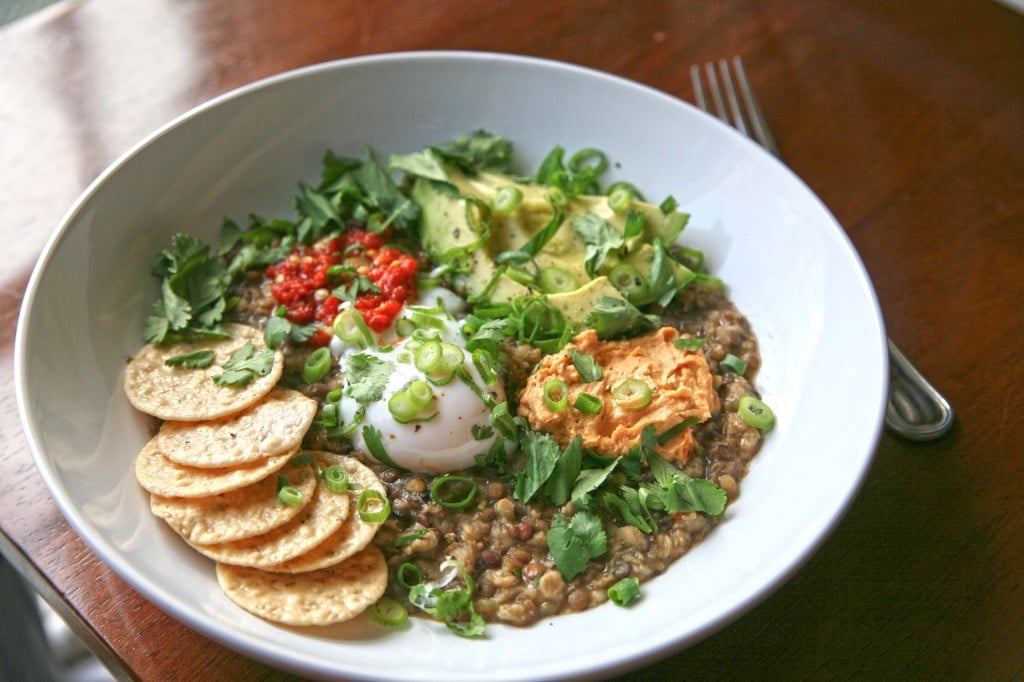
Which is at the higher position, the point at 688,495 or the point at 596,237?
the point at 596,237

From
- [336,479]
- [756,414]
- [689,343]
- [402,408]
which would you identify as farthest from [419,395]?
[756,414]

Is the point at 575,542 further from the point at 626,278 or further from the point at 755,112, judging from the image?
the point at 755,112

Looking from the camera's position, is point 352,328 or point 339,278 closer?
point 352,328

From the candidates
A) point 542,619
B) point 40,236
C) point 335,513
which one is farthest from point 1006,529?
point 40,236

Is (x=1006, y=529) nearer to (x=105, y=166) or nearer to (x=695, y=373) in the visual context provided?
(x=695, y=373)

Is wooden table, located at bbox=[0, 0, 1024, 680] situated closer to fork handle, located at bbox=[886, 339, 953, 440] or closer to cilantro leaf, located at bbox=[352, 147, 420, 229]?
fork handle, located at bbox=[886, 339, 953, 440]
